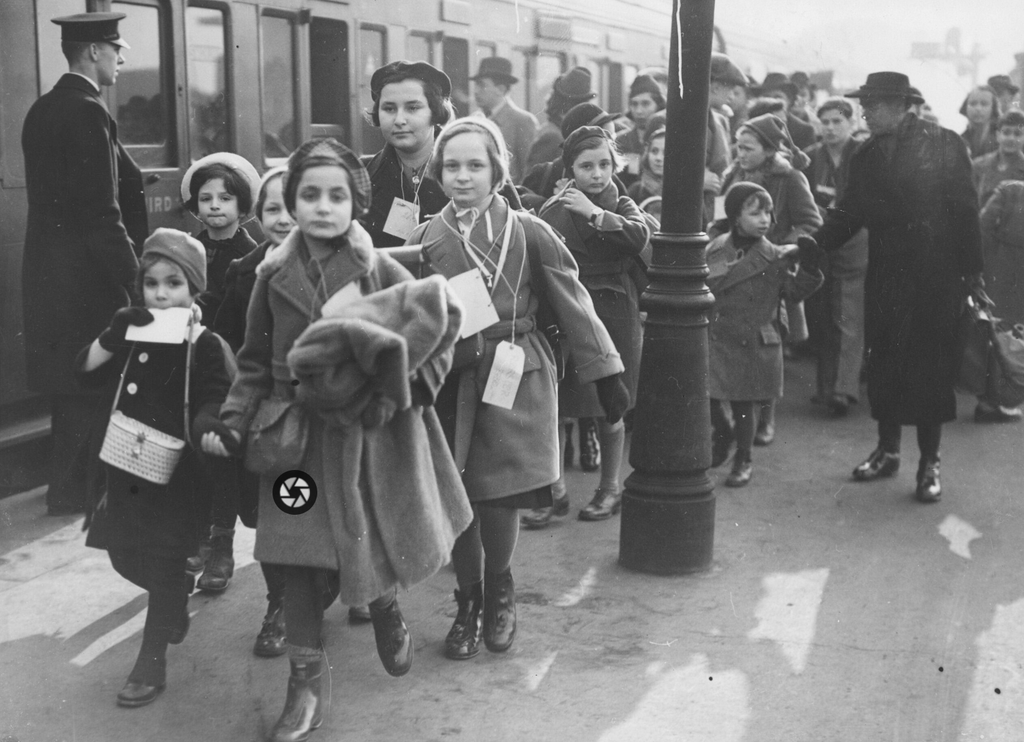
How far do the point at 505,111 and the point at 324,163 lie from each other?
6875 millimetres

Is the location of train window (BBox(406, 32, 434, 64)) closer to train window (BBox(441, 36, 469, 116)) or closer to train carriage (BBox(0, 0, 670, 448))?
train carriage (BBox(0, 0, 670, 448))

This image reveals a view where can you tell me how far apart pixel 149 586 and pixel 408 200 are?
5.89 feet

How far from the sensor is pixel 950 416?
6.62 metres

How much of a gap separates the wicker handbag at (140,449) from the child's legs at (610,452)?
8.39 feet

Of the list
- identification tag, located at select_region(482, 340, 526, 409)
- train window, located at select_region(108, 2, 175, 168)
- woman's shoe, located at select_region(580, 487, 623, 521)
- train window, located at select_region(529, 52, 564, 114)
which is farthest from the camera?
train window, located at select_region(529, 52, 564, 114)

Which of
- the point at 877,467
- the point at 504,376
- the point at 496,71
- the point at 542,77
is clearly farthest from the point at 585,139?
the point at 542,77

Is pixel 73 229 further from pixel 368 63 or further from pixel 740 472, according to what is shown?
pixel 368 63

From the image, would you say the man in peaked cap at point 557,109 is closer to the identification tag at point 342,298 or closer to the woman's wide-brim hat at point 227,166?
the woman's wide-brim hat at point 227,166

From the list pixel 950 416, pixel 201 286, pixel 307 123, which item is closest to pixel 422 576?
pixel 201 286

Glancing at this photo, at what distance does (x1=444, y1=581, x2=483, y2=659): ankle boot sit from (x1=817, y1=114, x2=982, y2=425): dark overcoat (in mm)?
2988

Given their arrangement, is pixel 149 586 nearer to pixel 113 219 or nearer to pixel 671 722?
pixel 671 722

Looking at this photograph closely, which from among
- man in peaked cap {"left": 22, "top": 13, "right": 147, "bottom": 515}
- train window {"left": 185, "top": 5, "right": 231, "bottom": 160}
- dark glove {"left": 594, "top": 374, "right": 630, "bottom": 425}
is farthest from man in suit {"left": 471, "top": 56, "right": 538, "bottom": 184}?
dark glove {"left": 594, "top": 374, "right": 630, "bottom": 425}

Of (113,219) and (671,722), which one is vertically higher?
(113,219)

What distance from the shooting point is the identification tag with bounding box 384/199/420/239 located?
16.6 ft
